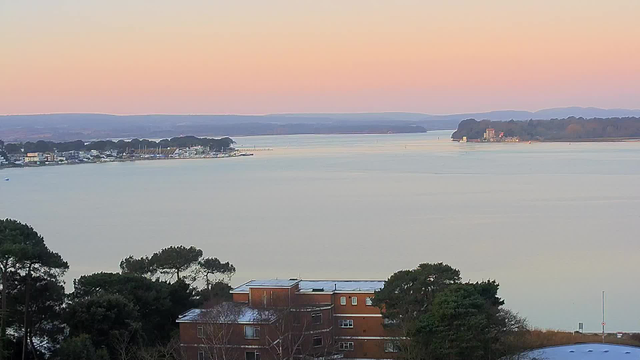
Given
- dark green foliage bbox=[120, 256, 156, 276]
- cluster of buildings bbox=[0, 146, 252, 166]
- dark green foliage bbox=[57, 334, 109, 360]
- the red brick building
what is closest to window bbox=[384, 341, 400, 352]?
the red brick building

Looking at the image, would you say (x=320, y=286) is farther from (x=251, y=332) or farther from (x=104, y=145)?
(x=104, y=145)

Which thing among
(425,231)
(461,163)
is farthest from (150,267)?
(461,163)

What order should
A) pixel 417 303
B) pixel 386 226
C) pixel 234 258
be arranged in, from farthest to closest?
pixel 386 226 → pixel 234 258 → pixel 417 303

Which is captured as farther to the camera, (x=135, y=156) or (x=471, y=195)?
(x=135, y=156)

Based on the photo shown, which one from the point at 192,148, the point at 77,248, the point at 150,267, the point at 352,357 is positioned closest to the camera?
the point at 352,357

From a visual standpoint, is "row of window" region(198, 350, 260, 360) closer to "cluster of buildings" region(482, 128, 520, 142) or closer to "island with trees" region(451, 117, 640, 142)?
"island with trees" region(451, 117, 640, 142)

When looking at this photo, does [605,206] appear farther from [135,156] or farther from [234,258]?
[135,156]

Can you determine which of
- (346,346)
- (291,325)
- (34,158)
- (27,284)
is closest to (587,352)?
(346,346)
